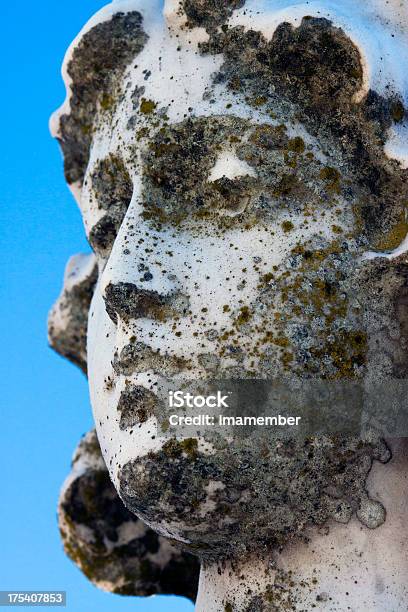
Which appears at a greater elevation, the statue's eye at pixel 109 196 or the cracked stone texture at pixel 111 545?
the statue's eye at pixel 109 196

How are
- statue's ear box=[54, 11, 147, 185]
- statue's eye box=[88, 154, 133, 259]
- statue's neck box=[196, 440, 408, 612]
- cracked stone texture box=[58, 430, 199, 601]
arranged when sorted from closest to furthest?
1. statue's neck box=[196, 440, 408, 612]
2. statue's eye box=[88, 154, 133, 259]
3. statue's ear box=[54, 11, 147, 185]
4. cracked stone texture box=[58, 430, 199, 601]

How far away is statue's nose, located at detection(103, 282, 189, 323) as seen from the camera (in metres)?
2.80

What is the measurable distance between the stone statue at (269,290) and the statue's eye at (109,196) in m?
0.07

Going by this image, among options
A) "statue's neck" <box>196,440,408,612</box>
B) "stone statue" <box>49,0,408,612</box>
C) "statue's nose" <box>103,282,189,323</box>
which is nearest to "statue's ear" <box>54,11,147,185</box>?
"stone statue" <box>49,0,408,612</box>

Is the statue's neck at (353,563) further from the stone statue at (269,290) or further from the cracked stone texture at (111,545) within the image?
the cracked stone texture at (111,545)

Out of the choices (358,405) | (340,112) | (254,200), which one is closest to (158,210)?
(254,200)

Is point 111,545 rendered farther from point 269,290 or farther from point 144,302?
point 269,290

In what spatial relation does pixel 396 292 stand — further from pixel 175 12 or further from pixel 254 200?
pixel 175 12

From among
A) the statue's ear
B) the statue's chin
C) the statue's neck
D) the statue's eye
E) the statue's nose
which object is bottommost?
the statue's neck

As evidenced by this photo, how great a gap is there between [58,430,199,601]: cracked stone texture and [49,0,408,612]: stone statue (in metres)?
0.90

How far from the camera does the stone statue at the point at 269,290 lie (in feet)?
8.96

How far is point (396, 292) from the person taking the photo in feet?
9.29

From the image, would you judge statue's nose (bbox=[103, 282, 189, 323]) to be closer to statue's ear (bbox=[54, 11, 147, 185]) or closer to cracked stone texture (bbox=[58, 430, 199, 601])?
statue's ear (bbox=[54, 11, 147, 185])

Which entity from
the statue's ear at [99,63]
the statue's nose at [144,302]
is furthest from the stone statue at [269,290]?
the statue's ear at [99,63]
